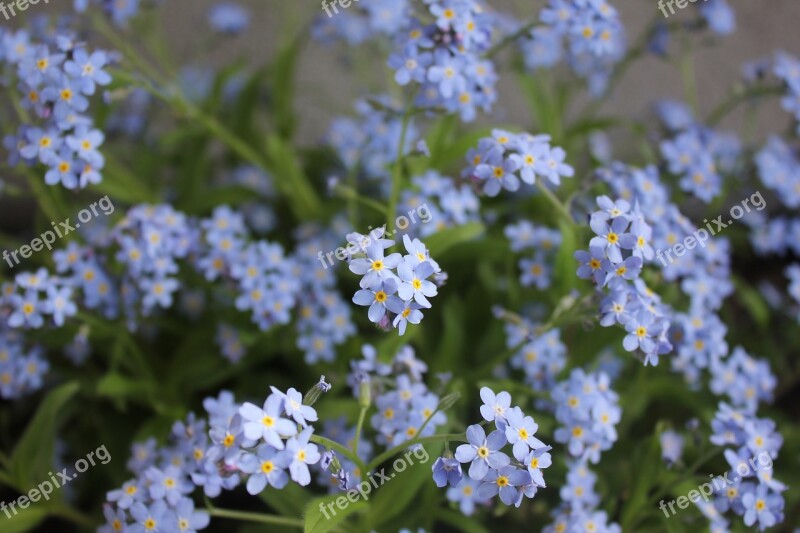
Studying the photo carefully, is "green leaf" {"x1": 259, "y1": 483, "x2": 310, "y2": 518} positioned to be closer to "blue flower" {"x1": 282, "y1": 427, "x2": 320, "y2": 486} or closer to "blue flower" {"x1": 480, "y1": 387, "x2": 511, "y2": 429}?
"blue flower" {"x1": 282, "y1": 427, "x2": 320, "y2": 486}

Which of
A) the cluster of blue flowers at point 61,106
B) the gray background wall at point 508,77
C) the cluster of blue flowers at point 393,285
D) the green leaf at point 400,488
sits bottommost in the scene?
the green leaf at point 400,488

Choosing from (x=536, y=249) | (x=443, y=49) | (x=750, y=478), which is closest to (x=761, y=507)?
(x=750, y=478)

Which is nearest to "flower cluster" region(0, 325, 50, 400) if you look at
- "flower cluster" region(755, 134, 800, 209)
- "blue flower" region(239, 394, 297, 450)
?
"blue flower" region(239, 394, 297, 450)

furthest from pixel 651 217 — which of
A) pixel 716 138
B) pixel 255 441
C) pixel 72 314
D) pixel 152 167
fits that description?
pixel 152 167

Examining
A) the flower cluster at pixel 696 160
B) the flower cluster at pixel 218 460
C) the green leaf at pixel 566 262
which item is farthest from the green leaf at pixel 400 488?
the flower cluster at pixel 696 160

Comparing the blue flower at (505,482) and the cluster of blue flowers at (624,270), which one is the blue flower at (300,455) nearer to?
the blue flower at (505,482)

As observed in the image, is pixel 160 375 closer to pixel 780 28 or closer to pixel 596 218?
pixel 596 218
